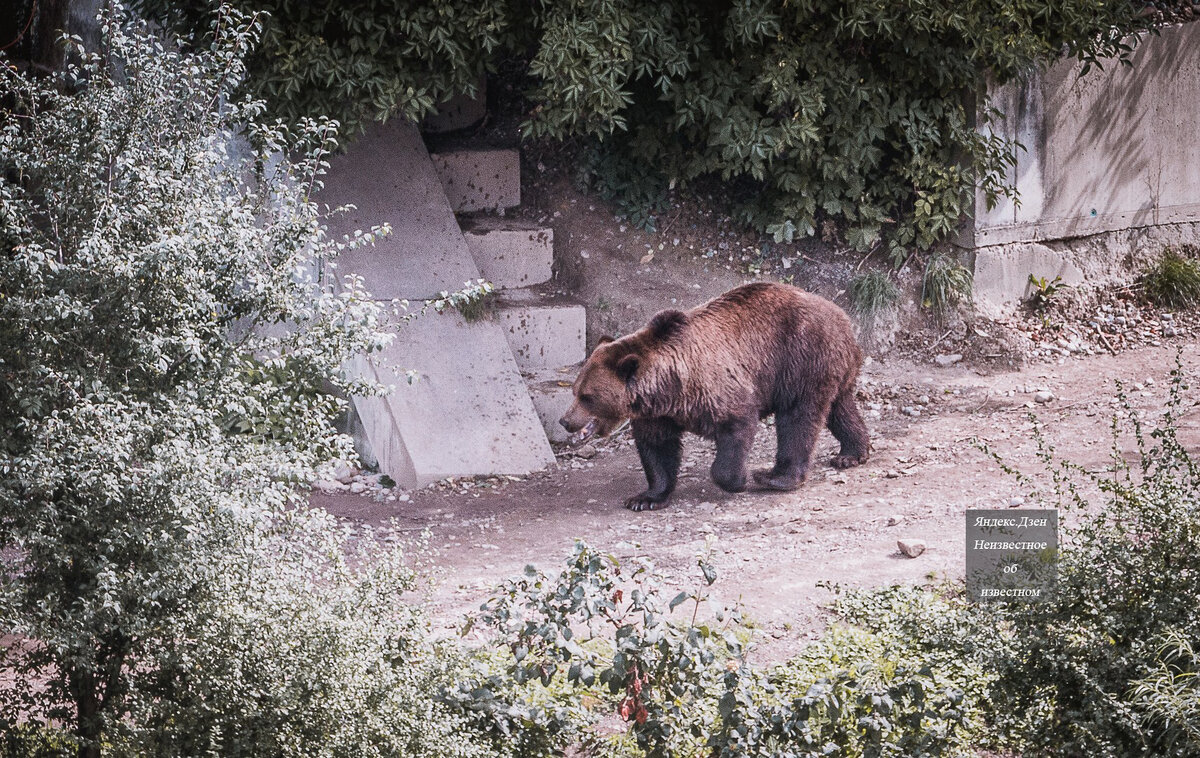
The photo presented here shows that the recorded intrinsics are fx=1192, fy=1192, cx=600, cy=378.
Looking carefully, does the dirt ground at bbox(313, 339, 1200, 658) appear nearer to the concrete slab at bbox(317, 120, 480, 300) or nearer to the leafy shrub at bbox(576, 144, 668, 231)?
the concrete slab at bbox(317, 120, 480, 300)

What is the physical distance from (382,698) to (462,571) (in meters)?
2.82

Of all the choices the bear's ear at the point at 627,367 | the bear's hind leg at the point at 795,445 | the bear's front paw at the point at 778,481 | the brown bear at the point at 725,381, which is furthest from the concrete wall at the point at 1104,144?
the bear's ear at the point at 627,367

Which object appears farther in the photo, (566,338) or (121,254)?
(566,338)

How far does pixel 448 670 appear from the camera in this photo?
3977 millimetres

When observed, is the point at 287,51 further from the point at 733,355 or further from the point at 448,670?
the point at 448,670

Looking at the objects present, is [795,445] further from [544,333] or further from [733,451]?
[544,333]

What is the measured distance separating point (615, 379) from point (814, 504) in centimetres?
143

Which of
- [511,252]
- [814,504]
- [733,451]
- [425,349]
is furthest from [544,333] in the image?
[814,504]

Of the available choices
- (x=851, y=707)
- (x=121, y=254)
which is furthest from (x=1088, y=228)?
(x=121, y=254)

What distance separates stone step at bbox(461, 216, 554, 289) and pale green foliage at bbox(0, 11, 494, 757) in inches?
223

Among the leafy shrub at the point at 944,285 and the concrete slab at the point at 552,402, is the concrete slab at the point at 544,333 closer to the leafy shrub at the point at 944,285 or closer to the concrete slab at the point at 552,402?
the concrete slab at the point at 552,402

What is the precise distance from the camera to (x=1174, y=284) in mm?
10273

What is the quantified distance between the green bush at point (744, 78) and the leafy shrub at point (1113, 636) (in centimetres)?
538

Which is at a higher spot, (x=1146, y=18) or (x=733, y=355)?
(x=1146, y=18)
